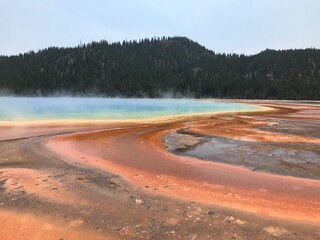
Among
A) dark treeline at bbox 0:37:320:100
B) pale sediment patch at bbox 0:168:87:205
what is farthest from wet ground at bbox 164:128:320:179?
dark treeline at bbox 0:37:320:100

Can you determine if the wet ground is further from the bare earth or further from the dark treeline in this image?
the dark treeline

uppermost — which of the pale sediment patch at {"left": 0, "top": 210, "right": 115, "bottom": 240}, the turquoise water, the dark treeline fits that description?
the dark treeline

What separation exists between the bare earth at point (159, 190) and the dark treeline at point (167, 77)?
365 feet

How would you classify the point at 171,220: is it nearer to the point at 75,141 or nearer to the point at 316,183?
the point at 316,183

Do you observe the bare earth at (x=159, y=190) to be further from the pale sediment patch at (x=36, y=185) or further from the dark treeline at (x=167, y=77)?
the dark treeline at (x=167, y=77)

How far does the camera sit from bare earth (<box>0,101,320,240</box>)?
6.29 metres

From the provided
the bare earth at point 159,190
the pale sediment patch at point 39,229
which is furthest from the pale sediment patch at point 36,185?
the pale sediment patch at point 39,229

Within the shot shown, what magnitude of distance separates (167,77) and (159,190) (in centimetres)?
15230

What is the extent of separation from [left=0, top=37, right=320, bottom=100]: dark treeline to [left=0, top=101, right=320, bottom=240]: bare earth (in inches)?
4385

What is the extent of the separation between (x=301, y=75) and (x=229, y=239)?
160174mm

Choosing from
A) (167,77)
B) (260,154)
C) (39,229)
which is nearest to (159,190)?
(39,229)

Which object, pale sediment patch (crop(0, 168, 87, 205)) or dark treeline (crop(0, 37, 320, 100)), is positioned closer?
pale sediment patch (crop(0, 168, 87, 205))

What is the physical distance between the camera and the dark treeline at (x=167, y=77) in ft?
424

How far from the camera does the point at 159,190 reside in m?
8.85
